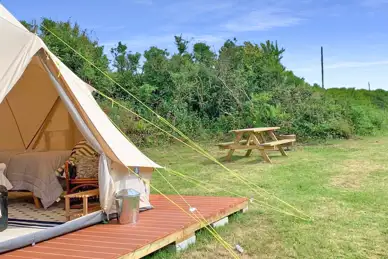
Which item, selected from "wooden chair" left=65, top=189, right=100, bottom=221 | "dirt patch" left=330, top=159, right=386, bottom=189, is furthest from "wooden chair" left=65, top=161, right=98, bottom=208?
"dirt patch" left=330, top=159, right=386, bottom=189

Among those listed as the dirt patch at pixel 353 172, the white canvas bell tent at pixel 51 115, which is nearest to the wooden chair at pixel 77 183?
the white canvas bell tent at pixel 51 115

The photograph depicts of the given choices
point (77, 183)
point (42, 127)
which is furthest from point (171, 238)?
point (42, 127)

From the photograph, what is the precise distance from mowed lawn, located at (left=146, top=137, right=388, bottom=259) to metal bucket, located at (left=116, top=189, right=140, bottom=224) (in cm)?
60

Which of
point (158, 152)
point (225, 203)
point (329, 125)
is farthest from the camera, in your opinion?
point (329, 125)

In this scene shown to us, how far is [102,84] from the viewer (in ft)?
44.7

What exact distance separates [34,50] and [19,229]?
165cm

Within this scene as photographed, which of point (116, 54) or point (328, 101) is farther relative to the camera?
point (116, 54)

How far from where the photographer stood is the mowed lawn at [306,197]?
454cm

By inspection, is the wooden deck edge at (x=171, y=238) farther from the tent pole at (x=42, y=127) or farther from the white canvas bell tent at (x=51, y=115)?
the tent pole at (x=42, y=127)

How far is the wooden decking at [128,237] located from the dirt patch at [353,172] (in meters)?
2.88

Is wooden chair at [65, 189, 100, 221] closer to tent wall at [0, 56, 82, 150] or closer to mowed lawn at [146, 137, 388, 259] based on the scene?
mowed lawn at [146, 137, 388, 259]

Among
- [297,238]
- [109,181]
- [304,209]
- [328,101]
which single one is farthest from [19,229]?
[328,101]

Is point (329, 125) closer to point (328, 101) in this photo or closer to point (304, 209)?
point (328, 101)

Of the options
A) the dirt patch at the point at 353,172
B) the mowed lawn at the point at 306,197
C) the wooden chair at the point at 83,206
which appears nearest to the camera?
the mowed lawn at the point at 306,197
